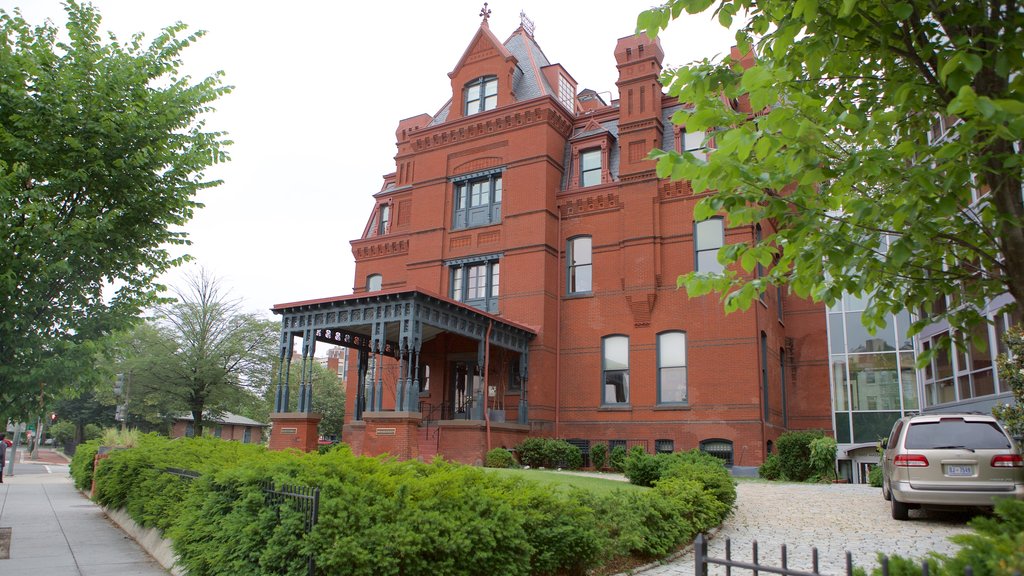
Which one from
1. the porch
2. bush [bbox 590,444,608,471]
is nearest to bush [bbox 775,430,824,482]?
bush [bbox 590,444,608,471]

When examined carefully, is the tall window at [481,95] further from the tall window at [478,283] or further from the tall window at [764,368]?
the tall window at [764,368]

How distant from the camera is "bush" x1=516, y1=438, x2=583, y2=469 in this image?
23397mm

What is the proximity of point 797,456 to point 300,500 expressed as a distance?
1771cm

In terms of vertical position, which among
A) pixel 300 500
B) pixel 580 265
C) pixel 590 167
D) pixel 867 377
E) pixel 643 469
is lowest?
pixel 643 469

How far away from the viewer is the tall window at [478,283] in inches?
1096

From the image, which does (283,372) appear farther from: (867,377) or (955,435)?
(867,377)

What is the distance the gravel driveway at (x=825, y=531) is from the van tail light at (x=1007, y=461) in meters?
1.15

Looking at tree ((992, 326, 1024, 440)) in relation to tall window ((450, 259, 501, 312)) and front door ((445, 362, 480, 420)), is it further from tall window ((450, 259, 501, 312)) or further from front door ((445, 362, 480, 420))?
tall window ((450, 259, 501, 312))

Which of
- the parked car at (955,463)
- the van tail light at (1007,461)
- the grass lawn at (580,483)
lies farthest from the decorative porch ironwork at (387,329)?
the van tail light at (1007,461)

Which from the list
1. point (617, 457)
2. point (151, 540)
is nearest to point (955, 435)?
point (151, 540)

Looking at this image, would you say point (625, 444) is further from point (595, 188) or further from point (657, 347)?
point (595, 188)

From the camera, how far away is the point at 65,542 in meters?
11.6

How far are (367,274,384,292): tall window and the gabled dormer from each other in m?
8.10

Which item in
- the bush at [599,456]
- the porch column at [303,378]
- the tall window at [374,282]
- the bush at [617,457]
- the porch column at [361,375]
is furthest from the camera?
the tall window at [374,282]
